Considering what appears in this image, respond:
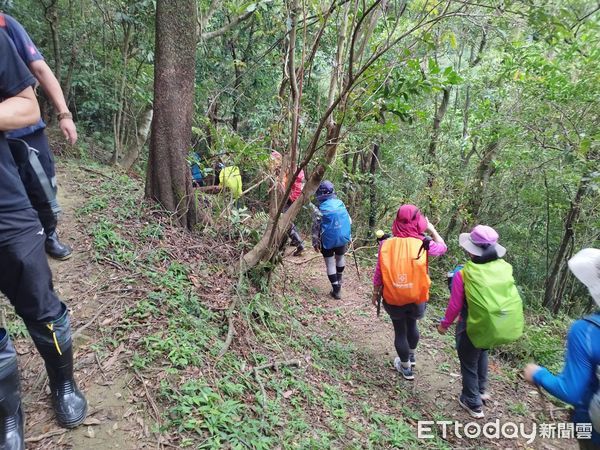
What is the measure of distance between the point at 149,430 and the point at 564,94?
749cm

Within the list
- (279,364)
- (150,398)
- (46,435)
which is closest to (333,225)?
(279,364)

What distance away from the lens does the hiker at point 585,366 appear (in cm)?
211

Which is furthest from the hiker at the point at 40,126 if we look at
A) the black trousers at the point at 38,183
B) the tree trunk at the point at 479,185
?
the tree trunk at the point at 479,185

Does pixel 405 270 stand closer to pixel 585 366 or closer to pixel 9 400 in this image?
pixel 585 366

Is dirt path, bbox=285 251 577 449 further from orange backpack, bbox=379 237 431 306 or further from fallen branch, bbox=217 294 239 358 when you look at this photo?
fallen branch, bbox=217 294 239 358

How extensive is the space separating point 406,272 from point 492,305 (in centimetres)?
88

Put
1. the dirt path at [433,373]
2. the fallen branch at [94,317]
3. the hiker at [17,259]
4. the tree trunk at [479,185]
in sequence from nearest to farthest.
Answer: the hiker at [17,259], the fallen branch at [94,317], the dirt path at [433,373], the tree trunk at [479,185]

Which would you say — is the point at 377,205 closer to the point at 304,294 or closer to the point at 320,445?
the point at 304,294

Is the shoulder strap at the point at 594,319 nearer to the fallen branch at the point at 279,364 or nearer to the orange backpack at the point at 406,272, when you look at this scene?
the orange backpack at the point at 406,272

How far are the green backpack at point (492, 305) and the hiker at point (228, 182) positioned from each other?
2853 mm

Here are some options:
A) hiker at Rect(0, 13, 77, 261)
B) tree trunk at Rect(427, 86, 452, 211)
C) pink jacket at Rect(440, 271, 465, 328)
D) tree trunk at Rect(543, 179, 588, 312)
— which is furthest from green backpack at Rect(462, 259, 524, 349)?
tree trunk at Rect(427, 86, 452, 211)

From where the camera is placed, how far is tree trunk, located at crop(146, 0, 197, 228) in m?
4.27

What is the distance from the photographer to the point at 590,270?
2184 mm

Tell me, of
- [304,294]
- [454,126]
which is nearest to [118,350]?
[304,294]
